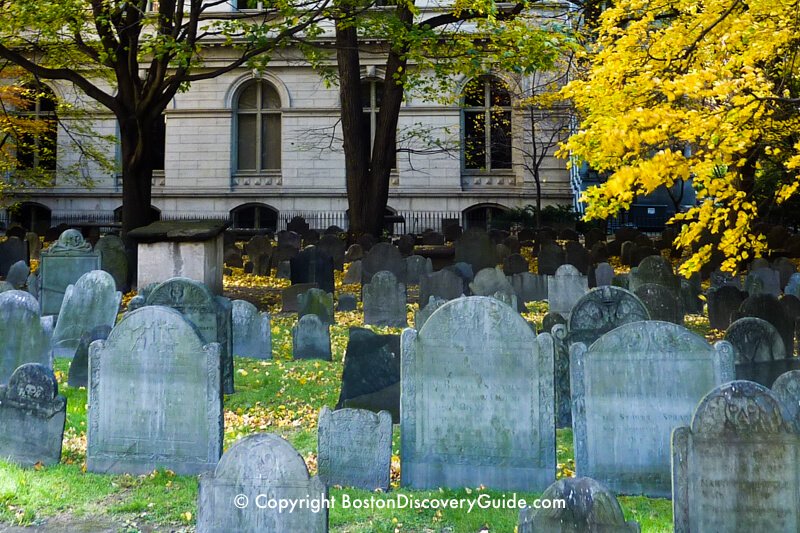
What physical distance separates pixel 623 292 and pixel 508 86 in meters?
21.1

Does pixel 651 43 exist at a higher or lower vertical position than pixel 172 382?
higher

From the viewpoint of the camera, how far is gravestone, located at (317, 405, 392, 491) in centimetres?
615

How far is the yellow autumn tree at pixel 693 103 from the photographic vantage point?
8.27 metres

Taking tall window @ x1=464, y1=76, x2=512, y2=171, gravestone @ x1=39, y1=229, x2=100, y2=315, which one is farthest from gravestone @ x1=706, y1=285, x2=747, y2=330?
tall window @ x1=464, y1=76, x2=512, y2=171

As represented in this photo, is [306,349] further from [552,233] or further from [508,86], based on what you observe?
[508,86]

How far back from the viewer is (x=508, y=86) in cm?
2798

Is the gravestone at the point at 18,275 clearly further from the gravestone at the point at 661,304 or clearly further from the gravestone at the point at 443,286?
the gravestone at the point at 661,304

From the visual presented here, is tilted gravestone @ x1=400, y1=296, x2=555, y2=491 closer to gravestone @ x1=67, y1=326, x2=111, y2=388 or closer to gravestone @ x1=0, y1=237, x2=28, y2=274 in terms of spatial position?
gravestone @ x1=67, y1=326, x2=111, y2=388

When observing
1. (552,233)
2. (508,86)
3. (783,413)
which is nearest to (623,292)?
(783,413)

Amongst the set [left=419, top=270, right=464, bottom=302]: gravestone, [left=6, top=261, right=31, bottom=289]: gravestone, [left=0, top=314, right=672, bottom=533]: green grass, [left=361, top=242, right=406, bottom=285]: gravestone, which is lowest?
[left=0, top=314, right=672, bottom=533]: green grass

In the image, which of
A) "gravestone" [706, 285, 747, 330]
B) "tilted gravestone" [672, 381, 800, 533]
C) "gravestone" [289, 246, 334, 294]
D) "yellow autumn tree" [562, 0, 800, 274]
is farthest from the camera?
"gravestone" [289, 246, 334, 294]

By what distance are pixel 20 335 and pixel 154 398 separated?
260 centimetres

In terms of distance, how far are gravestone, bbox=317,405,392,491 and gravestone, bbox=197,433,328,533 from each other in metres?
1.41

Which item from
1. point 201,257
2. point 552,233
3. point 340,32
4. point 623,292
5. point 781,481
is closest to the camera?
point 781,481
